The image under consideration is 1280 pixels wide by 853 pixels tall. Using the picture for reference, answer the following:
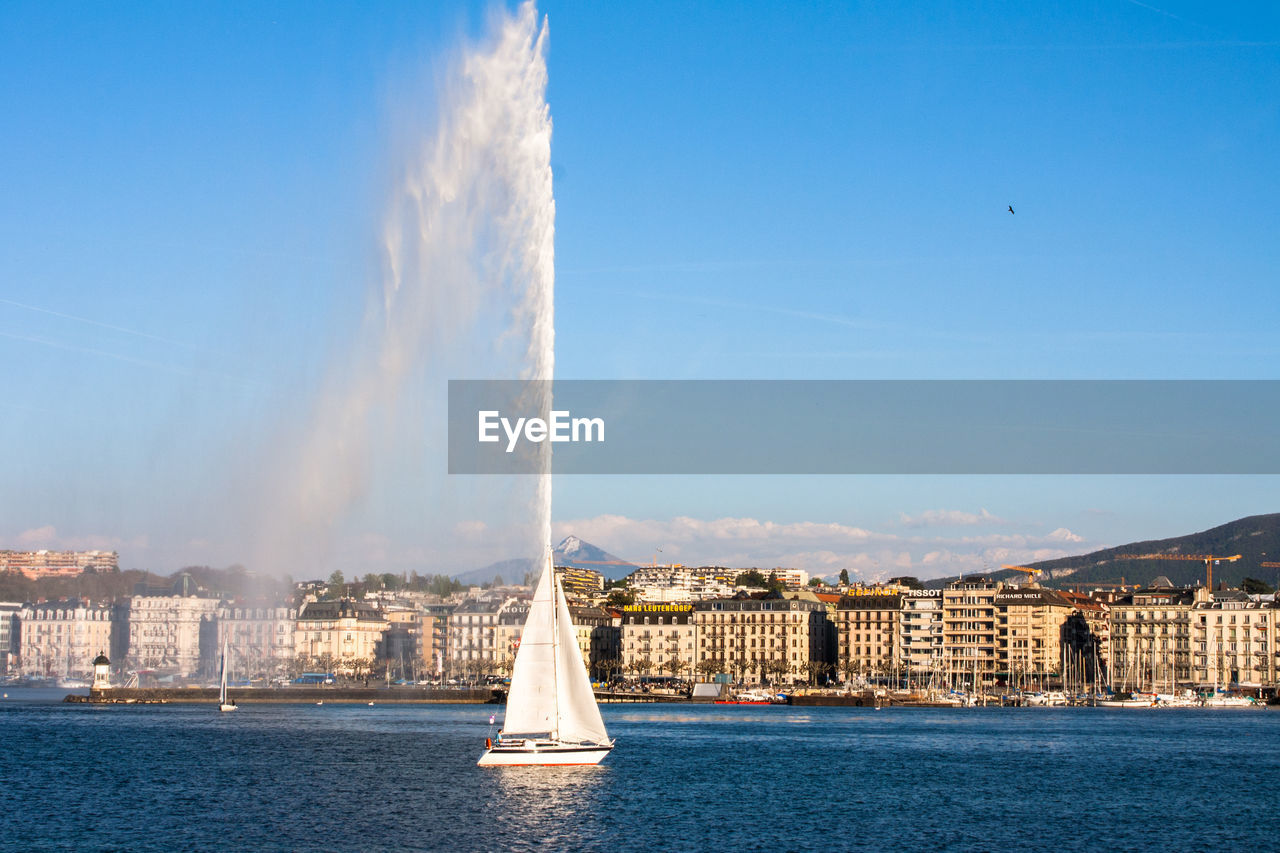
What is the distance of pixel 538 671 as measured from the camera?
173 feet

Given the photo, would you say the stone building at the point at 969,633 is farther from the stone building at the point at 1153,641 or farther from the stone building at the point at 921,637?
the stone building at the point at 1153,641

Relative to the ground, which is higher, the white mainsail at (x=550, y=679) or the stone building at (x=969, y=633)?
the white mainsail at (x=550, y=679)

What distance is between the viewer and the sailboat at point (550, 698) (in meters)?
52.8

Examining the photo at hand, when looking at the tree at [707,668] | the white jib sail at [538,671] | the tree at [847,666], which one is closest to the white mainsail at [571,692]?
the white jib sail at [538,671]

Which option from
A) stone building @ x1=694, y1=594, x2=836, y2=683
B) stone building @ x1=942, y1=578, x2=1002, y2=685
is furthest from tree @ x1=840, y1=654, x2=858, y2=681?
→ stone building @ x1=942, y1=578, x2=1002, y2=685

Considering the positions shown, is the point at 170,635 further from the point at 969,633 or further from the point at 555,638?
the point at 555,638

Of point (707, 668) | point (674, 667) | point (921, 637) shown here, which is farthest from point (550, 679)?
point (921, 637)

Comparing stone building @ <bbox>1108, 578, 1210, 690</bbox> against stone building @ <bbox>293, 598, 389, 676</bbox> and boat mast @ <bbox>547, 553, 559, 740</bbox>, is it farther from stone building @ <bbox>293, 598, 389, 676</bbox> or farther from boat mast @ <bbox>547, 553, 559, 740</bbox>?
boat mast @ <bbox>547, 553, 559, 740</bbox>

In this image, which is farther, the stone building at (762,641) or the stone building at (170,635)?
the stone building at (170,635)

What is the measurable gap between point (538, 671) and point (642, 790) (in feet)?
21.3

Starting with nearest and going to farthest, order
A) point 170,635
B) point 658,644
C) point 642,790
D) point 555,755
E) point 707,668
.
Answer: point 555,755
point 642,790
point 707,668
point 658,644
point 170,635

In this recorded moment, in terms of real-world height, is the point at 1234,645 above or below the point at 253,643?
below

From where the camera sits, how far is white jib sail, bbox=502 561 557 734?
5278 centimetres

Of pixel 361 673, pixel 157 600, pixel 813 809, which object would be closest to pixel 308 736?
pixel 813 809
